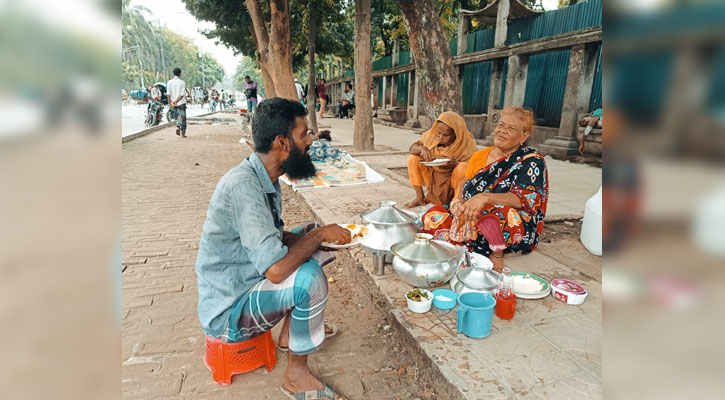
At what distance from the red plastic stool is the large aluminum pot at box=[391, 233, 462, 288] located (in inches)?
36.6

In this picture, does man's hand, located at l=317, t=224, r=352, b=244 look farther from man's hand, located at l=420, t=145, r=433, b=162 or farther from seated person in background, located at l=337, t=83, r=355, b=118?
seated person in background, located at l=337, t=83, r=355, b=118

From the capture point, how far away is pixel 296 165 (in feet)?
6.99

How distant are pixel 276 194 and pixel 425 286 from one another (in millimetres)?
1146

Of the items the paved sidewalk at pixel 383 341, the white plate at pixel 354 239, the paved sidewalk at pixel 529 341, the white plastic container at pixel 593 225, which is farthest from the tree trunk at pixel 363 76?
the white plate at pixel 354 239

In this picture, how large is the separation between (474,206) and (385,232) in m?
0.62

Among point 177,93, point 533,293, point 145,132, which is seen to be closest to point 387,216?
point 533,293

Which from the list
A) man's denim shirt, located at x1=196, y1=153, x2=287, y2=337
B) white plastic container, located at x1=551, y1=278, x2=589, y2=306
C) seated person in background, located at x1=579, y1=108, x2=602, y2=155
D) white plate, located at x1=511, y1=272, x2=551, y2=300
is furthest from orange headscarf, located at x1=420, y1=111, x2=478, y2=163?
seated person in background, located at x1=579, y1=108, x2=602, y2=155

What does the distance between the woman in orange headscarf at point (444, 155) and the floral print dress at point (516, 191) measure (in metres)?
0.73

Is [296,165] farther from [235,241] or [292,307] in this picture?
[292,307]
